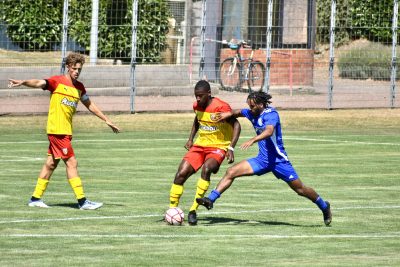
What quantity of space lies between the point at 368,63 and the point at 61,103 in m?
21.7

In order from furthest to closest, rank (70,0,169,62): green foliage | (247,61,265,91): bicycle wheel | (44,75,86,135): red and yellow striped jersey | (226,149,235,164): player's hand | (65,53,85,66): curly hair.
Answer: (247,61,265,91): bicycle wheel < (70,0,169,62): green foliage < (44,75,86,135): red and yellow striped jersey < (65,53,85,66): curly hair < (226,149,235,164): player's hand

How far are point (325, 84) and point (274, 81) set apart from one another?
9.40ft

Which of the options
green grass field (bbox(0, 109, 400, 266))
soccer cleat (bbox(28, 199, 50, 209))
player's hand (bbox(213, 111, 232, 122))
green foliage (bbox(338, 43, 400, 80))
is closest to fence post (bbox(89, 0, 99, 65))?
green grass field (bbox(0, 109, 400, 266))

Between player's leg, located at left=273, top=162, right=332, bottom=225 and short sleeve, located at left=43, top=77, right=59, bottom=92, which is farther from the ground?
short sleeve, located at left=43, top=77, right=59, bottom=92

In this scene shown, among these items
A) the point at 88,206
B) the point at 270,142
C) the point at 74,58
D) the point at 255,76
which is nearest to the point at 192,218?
the point at 270,142

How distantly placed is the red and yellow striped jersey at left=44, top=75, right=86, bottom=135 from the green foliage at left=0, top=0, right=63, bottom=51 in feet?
55.4

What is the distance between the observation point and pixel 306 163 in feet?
75.1

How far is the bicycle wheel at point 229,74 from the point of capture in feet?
114

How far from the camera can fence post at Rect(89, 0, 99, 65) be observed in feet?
108

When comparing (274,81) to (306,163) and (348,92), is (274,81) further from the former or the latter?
(306,163)

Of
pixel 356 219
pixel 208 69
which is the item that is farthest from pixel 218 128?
pixel 208 69

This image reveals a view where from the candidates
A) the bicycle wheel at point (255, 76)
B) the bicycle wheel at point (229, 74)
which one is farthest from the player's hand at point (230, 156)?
the bicycle wheel at point (229, 74)

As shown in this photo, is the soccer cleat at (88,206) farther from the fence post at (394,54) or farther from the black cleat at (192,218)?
the fence post at (394,54)

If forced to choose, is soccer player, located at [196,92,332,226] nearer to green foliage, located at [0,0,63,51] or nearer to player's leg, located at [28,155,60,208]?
player's leg, located at [28,155,60,208]
